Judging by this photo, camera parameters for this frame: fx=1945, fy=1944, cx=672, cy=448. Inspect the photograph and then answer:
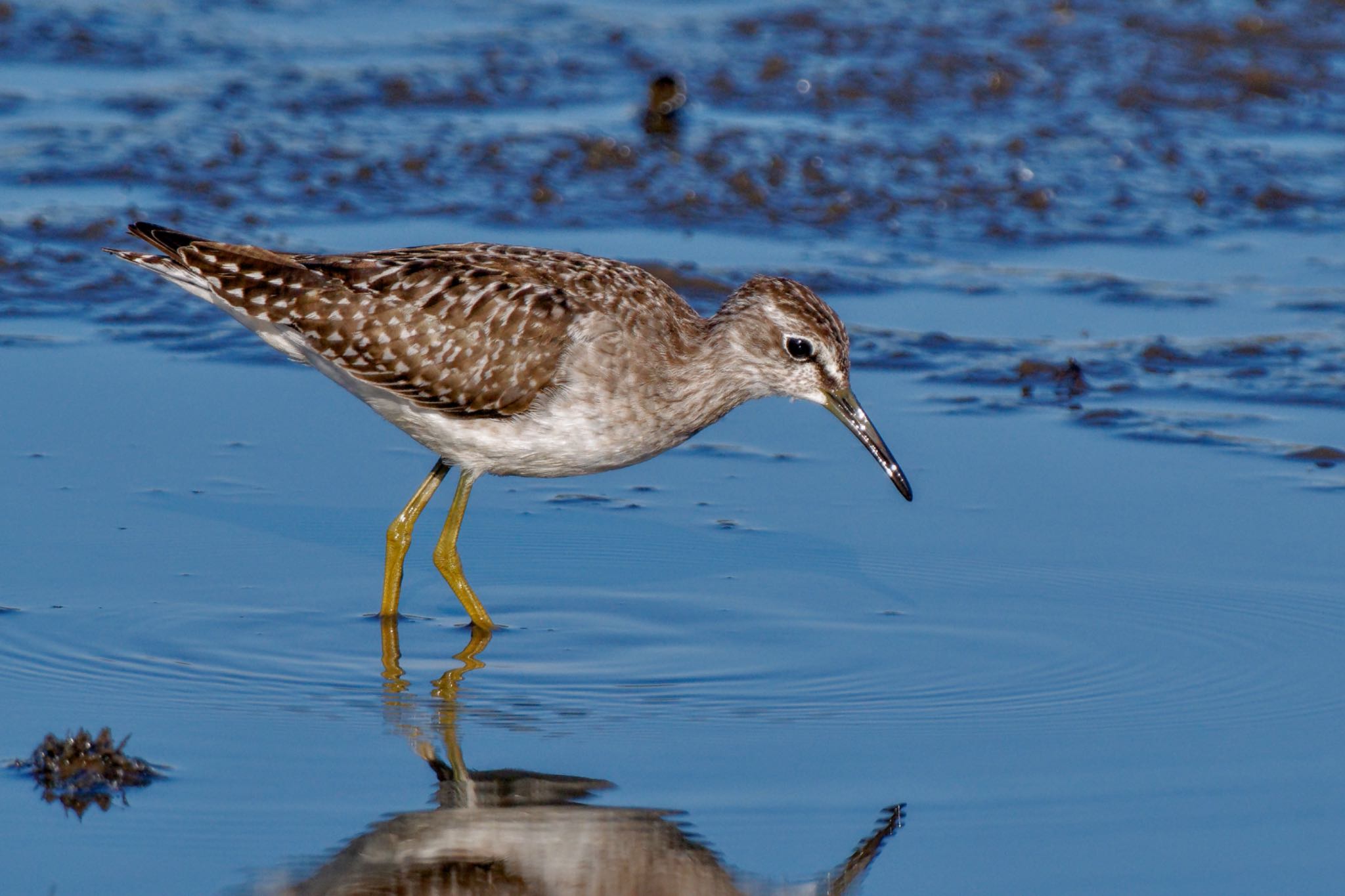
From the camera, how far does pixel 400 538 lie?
818 centimetres

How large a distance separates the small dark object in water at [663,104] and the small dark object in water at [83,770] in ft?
29.3

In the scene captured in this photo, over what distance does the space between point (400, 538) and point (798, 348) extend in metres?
1.86

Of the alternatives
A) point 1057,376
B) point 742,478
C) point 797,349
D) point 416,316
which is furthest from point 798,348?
point 1057,376

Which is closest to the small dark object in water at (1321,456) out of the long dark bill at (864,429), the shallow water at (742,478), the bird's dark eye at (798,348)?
the shallow water at (742,478)

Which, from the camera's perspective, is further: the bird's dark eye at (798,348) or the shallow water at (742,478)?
the bird's dark eye at (798,348)

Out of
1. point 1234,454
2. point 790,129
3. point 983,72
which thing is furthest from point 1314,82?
point 1234,454

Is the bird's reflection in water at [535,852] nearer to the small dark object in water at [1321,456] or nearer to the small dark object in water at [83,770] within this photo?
the small dark object in water at [83,770]

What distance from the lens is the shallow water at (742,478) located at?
601 centimetres

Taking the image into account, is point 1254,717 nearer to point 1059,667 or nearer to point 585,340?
point 1059,667

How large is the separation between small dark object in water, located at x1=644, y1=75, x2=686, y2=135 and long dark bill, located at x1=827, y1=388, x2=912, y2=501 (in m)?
6.19

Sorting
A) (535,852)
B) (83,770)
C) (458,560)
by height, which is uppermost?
(458,560)

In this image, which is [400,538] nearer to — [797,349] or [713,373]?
[713,373]

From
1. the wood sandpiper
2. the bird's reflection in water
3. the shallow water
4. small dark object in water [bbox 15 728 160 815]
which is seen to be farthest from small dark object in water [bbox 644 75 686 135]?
small dark object in water [bbox 15 728 160 815]

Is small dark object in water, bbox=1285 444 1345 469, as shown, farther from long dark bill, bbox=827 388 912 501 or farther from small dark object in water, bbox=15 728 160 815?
small dark object in water, bbox=15 728 160 815
